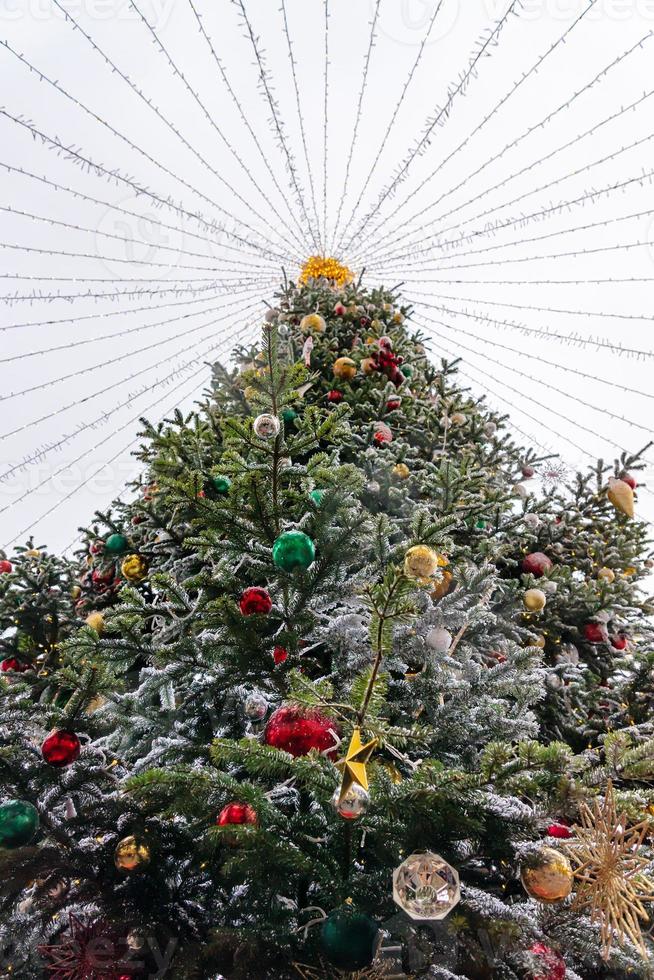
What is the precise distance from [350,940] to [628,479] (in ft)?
10.2

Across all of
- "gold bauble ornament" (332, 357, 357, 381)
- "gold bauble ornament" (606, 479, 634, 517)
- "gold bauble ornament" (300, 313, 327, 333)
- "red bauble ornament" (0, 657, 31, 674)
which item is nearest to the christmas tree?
"red bauble ornament" (0, 657, 31, 674)

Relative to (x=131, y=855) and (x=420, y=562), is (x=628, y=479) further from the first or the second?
(x=131, y=855)

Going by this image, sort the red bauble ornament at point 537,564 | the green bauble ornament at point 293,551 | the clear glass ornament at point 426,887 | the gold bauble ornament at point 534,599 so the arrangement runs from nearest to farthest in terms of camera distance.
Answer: the clear glass ornament at point 426,887, the green bauble ornament at point 293,551, the gold bauble ornament at point 534,599, the red bauble ornament at point 537,564

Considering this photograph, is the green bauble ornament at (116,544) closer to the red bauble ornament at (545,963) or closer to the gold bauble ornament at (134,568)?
the gold bauble ornament at (134,568)

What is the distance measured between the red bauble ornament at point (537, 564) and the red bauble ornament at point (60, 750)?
2.26m

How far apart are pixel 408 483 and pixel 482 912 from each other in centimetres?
188

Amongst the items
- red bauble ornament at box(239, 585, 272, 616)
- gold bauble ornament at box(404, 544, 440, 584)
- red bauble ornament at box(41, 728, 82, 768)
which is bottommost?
red bauble ornament at box(41, 728, 82, 768)

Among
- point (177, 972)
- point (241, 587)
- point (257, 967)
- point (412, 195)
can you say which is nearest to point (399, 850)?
point (257, 967)

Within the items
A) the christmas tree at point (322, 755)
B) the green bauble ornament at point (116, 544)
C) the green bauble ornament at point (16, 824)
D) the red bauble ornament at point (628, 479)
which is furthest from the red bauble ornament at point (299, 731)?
the red bauble ornament at point (628, 479)

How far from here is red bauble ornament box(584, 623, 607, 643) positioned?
2822 millimetres

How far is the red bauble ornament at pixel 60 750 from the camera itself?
1326 mm

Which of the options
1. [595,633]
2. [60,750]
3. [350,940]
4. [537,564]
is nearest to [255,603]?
[60,750]

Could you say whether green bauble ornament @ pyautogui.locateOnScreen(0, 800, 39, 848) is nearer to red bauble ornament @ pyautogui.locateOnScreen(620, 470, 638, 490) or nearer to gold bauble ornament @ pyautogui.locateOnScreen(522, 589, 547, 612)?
gold bauble ornament @ pyautogui.locateOnScreen(522, 589, 547, 612)

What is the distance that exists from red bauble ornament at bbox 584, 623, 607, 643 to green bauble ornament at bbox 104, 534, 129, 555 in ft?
7.64
